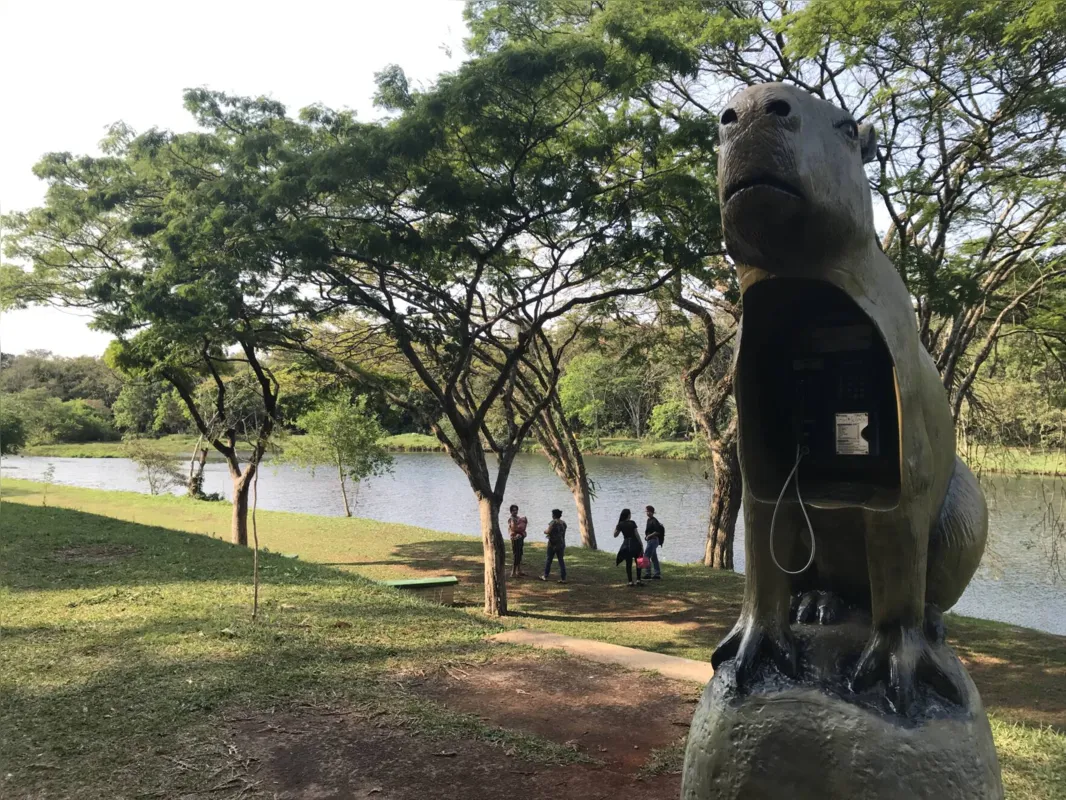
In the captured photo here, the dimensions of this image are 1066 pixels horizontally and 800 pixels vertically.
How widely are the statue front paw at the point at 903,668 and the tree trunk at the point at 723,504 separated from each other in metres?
12.7

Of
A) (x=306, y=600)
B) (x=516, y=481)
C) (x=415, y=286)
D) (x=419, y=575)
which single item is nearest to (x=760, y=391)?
(x=306, y=600)

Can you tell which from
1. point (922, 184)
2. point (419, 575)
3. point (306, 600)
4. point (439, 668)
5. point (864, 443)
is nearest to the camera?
point (864, 443)

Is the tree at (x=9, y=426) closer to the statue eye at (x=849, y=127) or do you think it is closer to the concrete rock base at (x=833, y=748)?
the concrete rock base at (x=833, y=748)

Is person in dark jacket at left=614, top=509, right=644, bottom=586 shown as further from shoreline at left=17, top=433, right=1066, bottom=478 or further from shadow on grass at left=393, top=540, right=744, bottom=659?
shoreline at left=17, top=433, right=1066, bottom=478

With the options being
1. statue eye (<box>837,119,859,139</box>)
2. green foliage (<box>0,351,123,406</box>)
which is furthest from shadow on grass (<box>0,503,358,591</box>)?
green foliage (<box>0,351,123,406</box>)

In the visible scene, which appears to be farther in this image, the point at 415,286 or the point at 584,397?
the point at 584,397

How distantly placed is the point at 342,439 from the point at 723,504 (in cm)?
1355

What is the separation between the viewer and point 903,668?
2609 mm

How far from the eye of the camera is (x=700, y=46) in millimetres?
11141

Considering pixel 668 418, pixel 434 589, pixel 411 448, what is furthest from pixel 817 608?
pixel 411 448

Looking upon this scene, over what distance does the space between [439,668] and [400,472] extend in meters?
33.4

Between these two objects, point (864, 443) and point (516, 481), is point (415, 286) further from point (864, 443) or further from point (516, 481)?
point (516, 481)

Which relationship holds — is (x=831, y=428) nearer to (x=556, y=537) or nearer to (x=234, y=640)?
(x=234, y=640)

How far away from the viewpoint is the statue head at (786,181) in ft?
7.50
